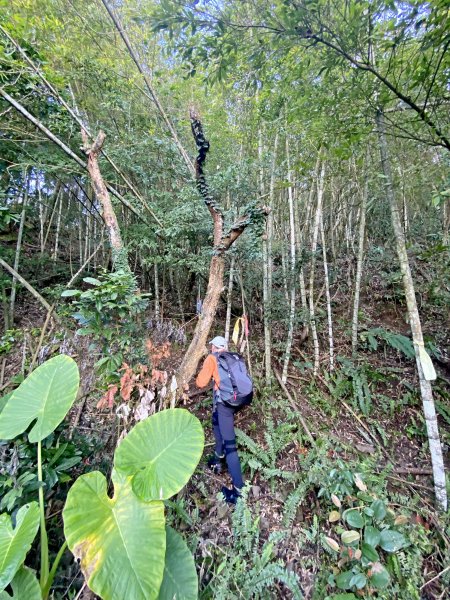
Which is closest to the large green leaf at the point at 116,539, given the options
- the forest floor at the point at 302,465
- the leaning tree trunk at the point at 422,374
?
the forest floor at the point at 302,465

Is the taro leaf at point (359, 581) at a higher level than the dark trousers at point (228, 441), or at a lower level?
lower

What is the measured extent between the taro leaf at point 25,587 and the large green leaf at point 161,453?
583mm

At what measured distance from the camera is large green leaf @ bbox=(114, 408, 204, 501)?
1.34 metres

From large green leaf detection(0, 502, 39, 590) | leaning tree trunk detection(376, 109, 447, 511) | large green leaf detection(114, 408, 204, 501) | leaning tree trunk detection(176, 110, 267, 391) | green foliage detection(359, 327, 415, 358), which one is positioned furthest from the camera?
green foliage detection(359, 327, 415, 358)

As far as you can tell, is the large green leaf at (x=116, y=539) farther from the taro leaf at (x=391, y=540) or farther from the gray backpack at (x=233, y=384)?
the taro leaf at (x=391, y=540)

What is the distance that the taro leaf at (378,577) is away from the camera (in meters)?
1.74

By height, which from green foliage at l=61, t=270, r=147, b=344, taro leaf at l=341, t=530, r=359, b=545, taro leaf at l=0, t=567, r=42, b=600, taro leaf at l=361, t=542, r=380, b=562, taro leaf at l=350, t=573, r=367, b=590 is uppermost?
green foliage at l=61, t=270, r=147, b=344

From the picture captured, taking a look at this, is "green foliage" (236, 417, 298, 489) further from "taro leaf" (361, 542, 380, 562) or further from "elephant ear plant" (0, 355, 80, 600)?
"elephant ear plant" (0, 355, 80, 600)

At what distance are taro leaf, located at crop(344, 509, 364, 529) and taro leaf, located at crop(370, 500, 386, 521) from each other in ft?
0.41

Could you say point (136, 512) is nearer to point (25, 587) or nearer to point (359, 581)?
point (25, 587)

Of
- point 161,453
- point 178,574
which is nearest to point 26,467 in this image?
point 161,453

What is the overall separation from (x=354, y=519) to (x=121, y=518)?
5.85 ft

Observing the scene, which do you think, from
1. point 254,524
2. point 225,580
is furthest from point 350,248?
point 225,580

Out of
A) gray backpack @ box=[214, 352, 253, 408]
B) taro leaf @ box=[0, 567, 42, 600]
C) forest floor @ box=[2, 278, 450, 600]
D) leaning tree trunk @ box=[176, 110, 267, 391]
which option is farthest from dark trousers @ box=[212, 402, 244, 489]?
taro leaf @ box=[0, 567, 42, 600]
